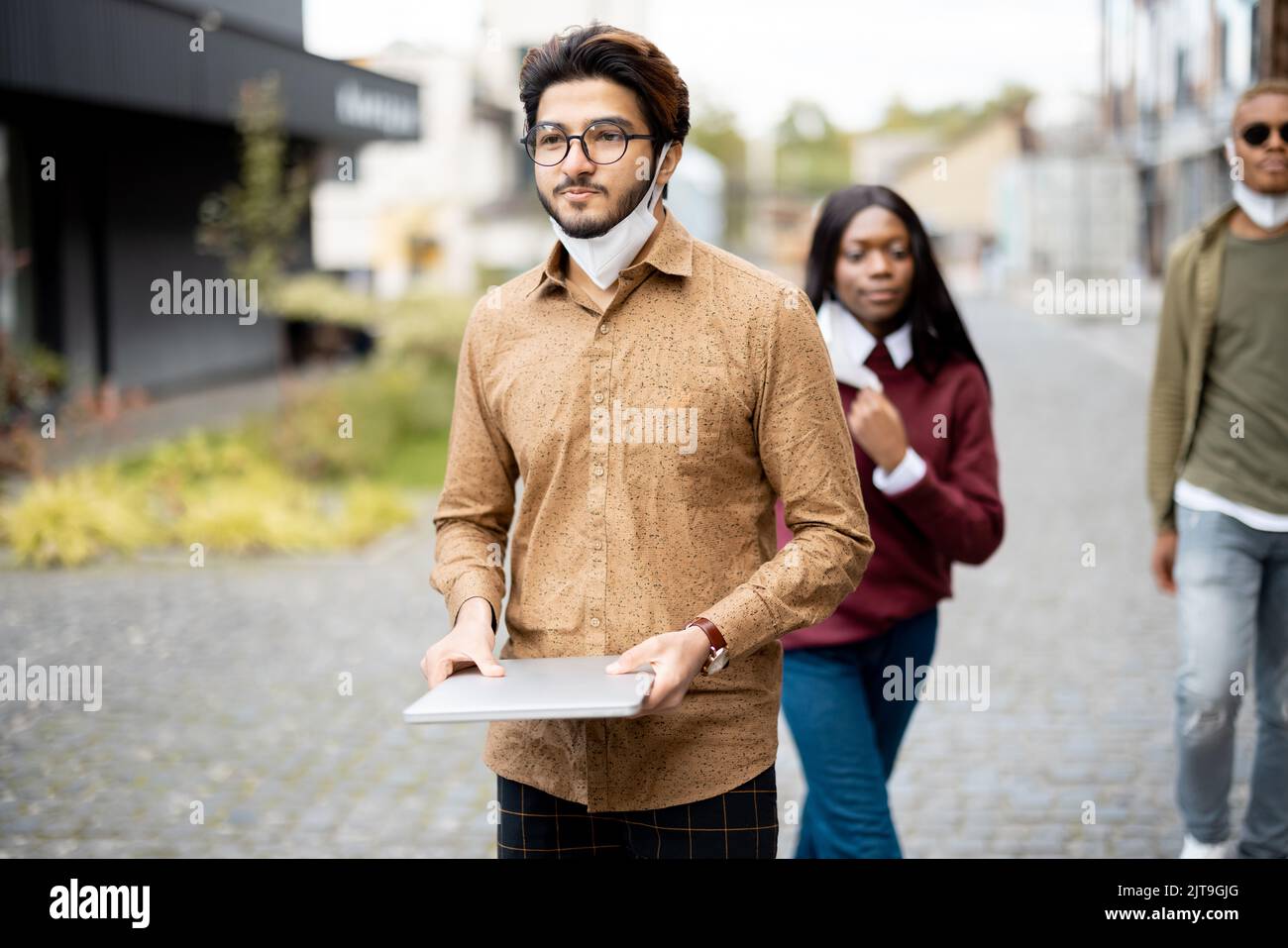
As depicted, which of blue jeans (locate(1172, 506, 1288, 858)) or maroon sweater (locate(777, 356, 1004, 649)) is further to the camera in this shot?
blue jeans (locate(1172, 506, 1288, 858))

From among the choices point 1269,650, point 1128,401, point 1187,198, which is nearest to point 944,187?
point 1187,198

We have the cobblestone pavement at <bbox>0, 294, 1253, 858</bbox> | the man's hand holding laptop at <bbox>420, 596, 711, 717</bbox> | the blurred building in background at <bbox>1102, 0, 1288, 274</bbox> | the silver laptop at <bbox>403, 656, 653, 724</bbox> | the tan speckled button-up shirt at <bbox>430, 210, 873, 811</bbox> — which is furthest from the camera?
the blurred building in background at <bbox>1102, 0, 1288, 274</bbox>

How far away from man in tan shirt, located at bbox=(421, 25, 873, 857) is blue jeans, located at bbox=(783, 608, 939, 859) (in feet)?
2.91

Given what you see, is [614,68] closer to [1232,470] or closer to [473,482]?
[473,482]

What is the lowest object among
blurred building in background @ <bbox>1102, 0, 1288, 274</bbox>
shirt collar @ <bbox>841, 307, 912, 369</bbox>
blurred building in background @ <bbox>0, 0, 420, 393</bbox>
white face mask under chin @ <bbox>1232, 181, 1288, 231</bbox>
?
shirt collar @ <bbox>841, 307, 912, 369</bbox>

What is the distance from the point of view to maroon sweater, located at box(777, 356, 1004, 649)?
3564 millimetres

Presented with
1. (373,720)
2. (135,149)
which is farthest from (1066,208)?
(373,720)

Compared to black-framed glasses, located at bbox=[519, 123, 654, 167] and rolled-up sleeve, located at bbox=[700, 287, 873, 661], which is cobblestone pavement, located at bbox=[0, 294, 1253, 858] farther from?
black-framed glasses, located at bbox=[519, 123, 654, 167]

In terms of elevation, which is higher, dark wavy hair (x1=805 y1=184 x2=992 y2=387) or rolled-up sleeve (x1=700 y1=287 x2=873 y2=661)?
dark wavy hair (x1=805 y1=184 x2=992 y2=387)

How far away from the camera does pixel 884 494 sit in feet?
12.0

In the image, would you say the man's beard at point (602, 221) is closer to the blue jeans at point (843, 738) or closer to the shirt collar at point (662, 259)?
the shirt collar at point (662, 259)

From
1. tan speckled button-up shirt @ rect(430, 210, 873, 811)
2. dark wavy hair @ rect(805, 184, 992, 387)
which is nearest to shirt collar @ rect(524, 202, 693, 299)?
tan speckled button-up shirt @ rect(430, 210, 873, 811)
